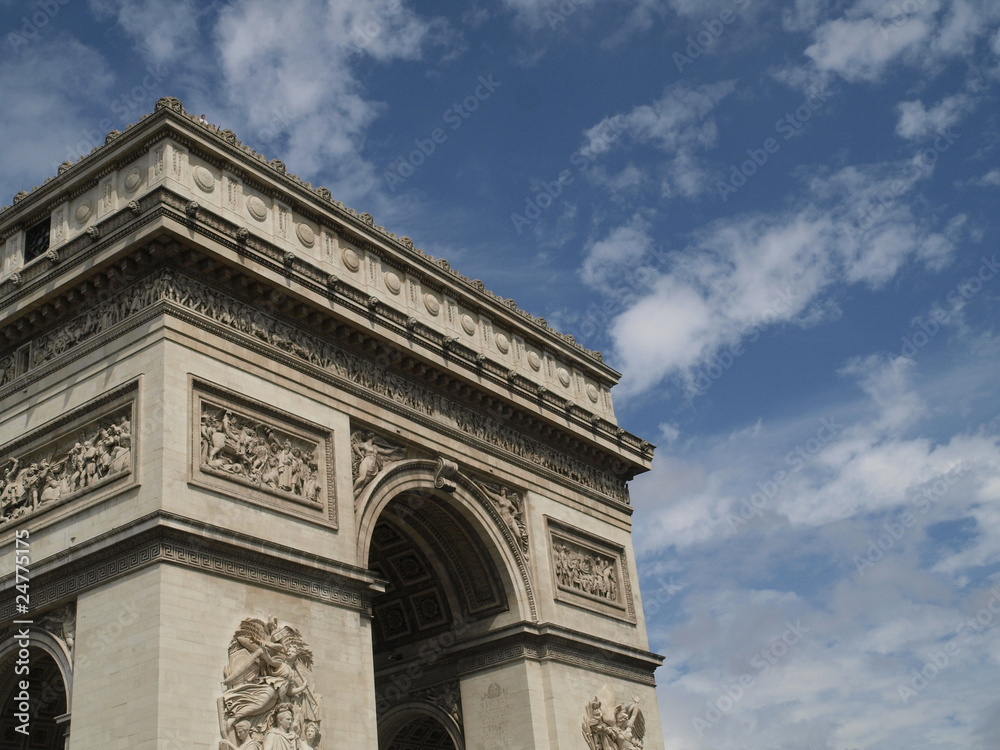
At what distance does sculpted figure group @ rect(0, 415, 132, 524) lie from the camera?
1922 centimetres

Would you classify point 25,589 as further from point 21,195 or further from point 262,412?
point 21,195

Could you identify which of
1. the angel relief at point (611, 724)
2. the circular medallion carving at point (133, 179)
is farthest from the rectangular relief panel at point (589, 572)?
the circular medallion carving at point (133, 179)

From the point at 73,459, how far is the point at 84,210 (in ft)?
16.6

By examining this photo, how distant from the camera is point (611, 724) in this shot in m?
26.0

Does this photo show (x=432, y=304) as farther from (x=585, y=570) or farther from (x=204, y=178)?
(x=585, y=570)

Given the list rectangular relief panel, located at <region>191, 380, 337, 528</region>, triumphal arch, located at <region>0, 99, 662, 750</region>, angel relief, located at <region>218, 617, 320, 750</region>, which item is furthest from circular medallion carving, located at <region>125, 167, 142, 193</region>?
angel relief, located at <region>218, 617, 320, 750</region>

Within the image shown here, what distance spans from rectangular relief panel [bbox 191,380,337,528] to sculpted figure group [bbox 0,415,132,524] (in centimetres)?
125

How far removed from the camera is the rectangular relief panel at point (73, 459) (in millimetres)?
19109

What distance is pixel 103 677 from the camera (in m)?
17.6

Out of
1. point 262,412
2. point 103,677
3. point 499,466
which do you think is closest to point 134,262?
point 262,412

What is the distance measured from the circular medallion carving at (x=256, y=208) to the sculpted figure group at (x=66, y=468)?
5.12 meters

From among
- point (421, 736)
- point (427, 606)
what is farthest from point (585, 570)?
point (421, 736)

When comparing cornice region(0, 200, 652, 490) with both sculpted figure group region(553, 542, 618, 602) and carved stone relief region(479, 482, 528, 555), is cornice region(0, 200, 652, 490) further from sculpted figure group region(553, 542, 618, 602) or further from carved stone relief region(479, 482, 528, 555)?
sculpted figure group region(553, 542, 618, 602)

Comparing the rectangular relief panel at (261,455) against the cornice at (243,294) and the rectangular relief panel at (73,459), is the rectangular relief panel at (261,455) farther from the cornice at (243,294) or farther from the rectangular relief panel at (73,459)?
the cornice at (243,294)
